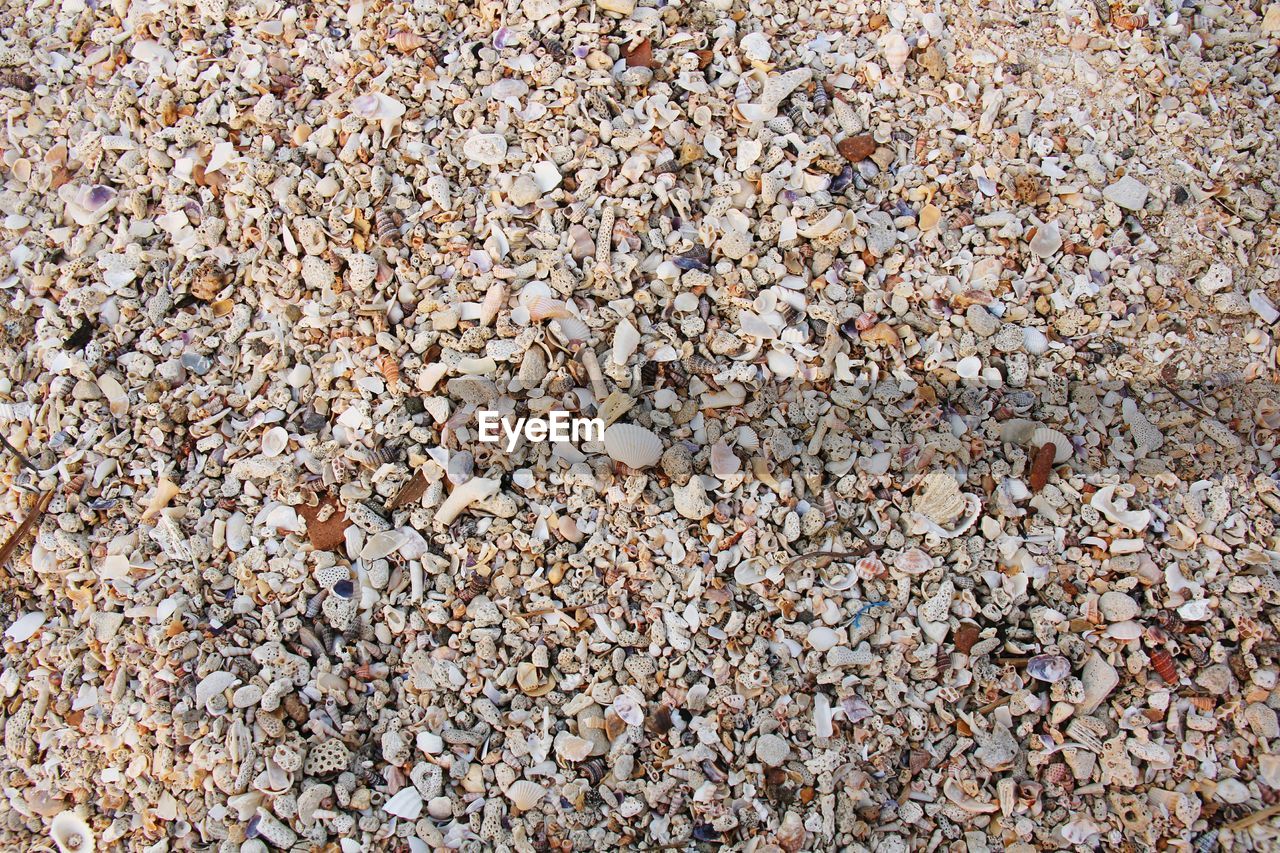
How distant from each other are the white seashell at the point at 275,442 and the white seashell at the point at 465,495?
39 centimetres

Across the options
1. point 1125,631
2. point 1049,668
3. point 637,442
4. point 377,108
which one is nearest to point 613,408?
point 637,442

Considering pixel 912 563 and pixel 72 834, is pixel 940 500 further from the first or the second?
pixel 72 834

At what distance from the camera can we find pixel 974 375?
1936 millimetres

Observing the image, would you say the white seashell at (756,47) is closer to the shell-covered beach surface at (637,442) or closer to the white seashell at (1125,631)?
the shell-covered beach surface at (637,442)

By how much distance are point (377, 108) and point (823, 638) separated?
5.10 ft

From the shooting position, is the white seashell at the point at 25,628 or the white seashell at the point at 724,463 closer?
the white seashell at the point at 724,463

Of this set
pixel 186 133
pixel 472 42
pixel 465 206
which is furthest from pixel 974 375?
pixel 186 133

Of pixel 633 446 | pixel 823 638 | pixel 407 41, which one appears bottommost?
pixel 823 638

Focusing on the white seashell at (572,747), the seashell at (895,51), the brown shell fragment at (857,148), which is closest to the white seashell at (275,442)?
the white seashell at (572,747)

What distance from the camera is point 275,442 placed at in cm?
189

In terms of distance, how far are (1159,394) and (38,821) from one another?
260cm

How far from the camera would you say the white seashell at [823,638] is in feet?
5.75

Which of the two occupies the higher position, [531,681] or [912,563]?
[912,563]

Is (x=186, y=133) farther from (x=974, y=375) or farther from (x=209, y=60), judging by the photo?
(x=974, y=375)
